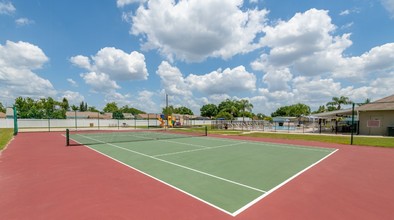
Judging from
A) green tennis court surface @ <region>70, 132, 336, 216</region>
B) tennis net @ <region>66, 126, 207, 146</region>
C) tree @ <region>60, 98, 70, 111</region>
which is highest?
tree @ <region>60, 98, 70, 111</region>

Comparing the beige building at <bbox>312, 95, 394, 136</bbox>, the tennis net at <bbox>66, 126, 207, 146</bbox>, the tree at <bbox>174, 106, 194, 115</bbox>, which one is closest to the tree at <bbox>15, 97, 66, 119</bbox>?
the tennis net at <bbox>66, 126, 207, 146</bbox>

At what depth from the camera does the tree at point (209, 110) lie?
104900 millimetres

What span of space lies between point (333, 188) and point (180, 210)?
Result: 446cm

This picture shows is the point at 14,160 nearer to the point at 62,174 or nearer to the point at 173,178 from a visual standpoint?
the point at 62,174

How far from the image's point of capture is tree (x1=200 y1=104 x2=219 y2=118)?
105 meters

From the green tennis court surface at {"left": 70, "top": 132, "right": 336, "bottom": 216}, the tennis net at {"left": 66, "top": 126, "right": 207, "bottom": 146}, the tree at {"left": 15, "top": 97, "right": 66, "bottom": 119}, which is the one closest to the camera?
the green tennis court surface at {"left": 70, "top": 132, "right": 336, "bottom": 216}

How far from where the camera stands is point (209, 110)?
4183 inches

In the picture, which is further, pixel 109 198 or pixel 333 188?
pixel 333 188

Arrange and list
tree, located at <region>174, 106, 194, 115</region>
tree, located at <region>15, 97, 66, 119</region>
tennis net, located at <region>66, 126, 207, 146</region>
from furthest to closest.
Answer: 1. tree, located at <region>174, 106, 194, 115</region>
2. tree, located at <region>15, 97, 66, 119</region>
3. tennis net, located at <region>66, 126, 207, 146</region>

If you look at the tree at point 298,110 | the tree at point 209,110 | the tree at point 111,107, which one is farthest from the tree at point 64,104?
the tree at point 298,110

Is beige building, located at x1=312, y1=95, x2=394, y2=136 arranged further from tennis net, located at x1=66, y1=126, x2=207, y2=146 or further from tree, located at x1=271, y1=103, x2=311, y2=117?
tree, located at x1=271, y1=103, x2=311, y2=117

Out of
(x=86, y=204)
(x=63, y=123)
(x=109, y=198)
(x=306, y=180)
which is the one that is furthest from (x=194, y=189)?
(x=63, y=123)

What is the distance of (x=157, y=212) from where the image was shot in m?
4.19

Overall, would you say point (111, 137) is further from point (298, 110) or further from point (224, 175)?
point (298, 110)
